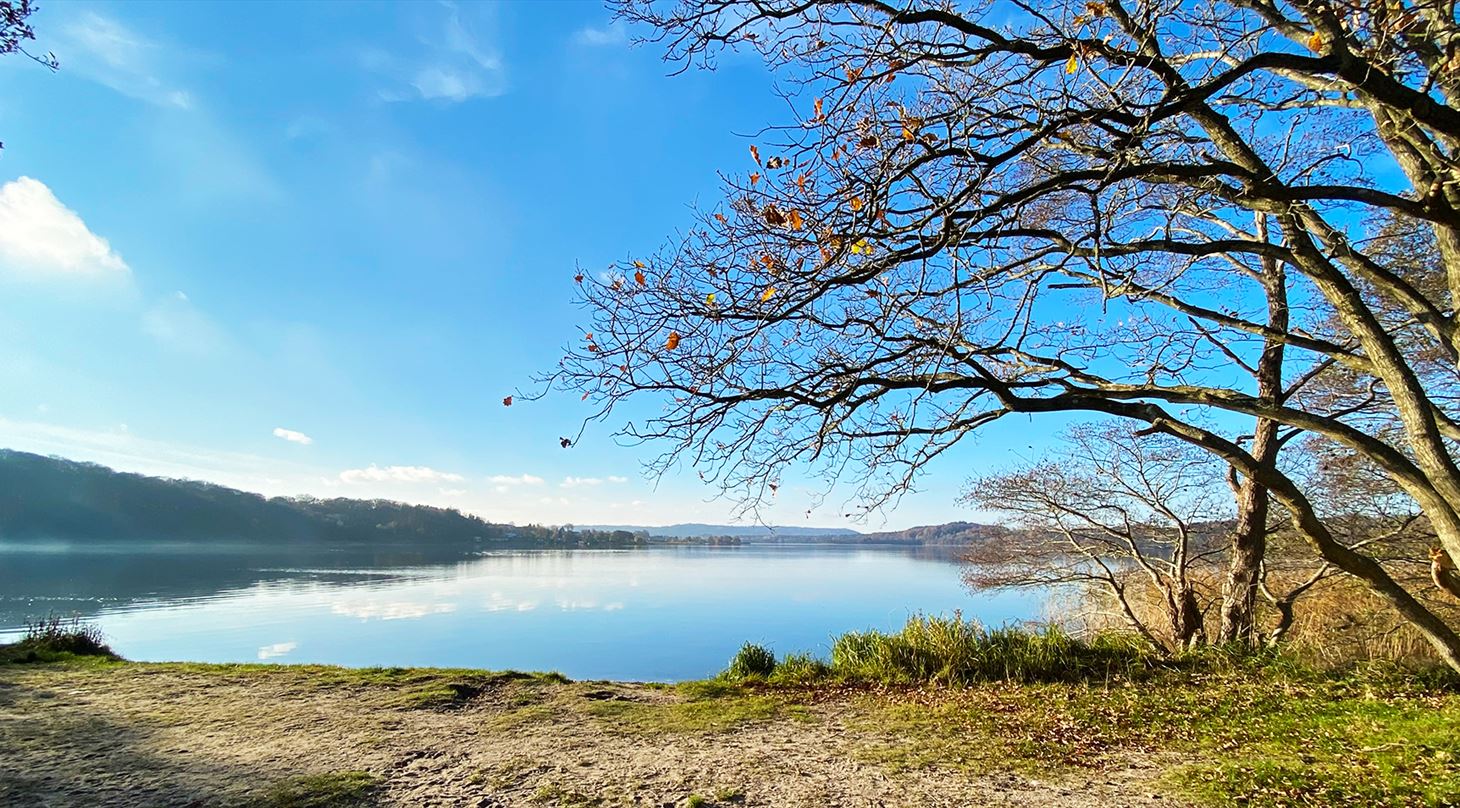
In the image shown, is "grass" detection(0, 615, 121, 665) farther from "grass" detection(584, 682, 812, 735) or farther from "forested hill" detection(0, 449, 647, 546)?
"forested hill" detection(0, 449, 647, 546)

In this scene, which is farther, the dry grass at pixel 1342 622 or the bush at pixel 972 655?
the dry grass at pixel 1342 622

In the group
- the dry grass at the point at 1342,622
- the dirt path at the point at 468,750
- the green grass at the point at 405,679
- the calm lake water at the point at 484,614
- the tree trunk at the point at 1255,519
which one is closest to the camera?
the dirt path at the point at 468,750

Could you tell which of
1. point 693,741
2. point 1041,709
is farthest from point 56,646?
point 1041,709

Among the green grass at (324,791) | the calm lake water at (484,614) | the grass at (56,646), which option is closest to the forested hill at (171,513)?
the calm lake water at (484,614)

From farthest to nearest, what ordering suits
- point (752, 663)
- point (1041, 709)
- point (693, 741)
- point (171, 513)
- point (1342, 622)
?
point (171, 513) → point (1342, 622) → point (752, 663) → point (1041, 709) → point (693, 741)

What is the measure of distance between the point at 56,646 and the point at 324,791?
827 cm

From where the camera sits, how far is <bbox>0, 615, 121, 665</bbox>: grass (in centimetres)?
812

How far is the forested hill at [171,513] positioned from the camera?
201 feet

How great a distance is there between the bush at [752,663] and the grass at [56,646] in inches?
302

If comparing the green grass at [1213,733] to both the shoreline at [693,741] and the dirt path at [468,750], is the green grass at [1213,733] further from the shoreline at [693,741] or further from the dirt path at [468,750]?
the dirt path at [468,750]

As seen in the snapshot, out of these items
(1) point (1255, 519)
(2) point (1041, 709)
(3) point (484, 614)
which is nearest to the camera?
(2) point (1041, 709)

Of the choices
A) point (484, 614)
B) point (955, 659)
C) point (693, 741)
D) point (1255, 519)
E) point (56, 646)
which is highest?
point (1255, 519)

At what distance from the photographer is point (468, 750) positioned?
4.63 m

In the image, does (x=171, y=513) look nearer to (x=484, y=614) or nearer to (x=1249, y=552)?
(x=484, y=614)
